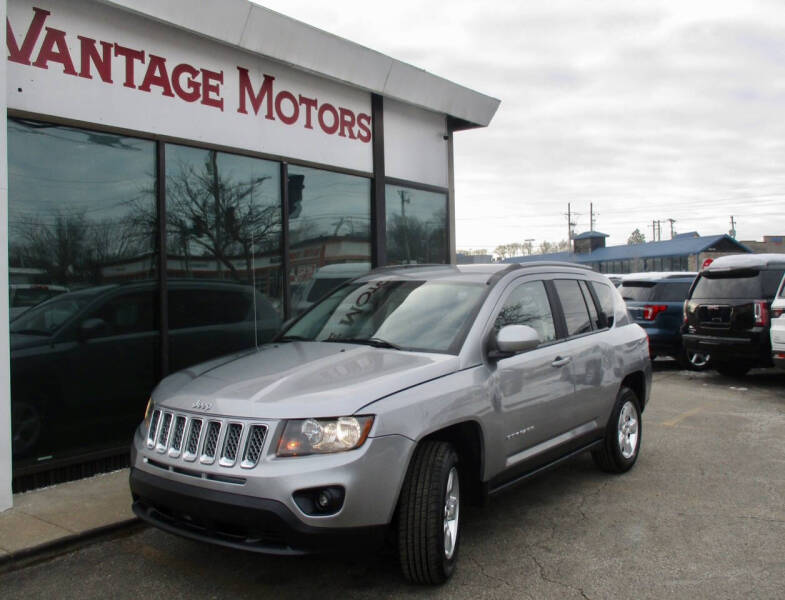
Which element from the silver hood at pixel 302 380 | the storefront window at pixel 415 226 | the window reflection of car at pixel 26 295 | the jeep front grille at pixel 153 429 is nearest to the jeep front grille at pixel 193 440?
the silver hood at pixel 302 380

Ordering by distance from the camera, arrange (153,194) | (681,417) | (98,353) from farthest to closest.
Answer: (681,417)
(153,194)
(98,353)

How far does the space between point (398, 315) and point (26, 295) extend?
3.06 metres

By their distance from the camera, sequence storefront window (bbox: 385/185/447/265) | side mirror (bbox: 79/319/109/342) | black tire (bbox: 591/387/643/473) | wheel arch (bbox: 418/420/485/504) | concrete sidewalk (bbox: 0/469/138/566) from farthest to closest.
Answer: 1. storefront window (bbox: 385/185/447/265)
2. side mirror (bbox: 79/319/109/342)
3. black tire (bbox: 591/387/643/473)
4. concrete sidewalk (bbox: 0/469/138/566)
5. wheel arch (bbox: 418/420/485/504)

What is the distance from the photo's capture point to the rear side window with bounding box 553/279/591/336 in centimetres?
550

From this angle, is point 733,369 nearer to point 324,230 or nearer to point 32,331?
point 324,230

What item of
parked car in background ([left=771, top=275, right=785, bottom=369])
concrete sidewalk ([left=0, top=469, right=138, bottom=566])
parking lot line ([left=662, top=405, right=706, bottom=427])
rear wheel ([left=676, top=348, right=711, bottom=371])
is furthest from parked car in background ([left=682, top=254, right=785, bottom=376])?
concrete sidewalk ([left=0, top=469, right=138, bottom=566])

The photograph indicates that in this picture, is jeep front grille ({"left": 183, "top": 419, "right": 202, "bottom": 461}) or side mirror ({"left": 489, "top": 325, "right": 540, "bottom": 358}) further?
side mirror ({"left": 489, "top": 325, "right": 540, "bottom": 358})

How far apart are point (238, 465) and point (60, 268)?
10.9ft

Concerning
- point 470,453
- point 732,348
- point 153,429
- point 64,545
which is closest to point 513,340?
point 470,453

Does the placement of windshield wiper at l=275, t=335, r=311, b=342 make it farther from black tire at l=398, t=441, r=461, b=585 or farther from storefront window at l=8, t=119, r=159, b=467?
storefront window at l=8, t=119, r=159, b=467

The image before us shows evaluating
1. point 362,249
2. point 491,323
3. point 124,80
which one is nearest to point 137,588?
point 491,323

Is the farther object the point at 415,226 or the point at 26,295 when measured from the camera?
the point at 415,226

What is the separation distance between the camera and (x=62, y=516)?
16.2ft

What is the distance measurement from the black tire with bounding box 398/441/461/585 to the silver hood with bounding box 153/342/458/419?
0.44 metres
